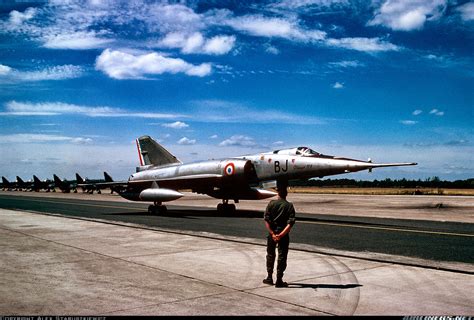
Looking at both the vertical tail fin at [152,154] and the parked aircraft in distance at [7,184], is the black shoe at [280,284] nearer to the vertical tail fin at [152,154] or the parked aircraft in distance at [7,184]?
the vertical tail fin at [152,154]

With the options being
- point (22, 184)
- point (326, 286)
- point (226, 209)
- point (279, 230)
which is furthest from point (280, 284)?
point (22, 184)

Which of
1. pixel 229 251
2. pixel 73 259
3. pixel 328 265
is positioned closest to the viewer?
pixel 328 265

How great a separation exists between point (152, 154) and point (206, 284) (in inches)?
847

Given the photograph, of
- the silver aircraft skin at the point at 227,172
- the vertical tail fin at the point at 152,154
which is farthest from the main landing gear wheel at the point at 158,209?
the vertical tail fin at the point at 152,154

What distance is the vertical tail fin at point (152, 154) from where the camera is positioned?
27172mm

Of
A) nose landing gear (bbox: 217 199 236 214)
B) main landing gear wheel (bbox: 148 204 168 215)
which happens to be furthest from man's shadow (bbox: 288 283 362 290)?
main landing gear wheel (bbox: 148 204 168 215)

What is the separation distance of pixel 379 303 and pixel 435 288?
1.44 m

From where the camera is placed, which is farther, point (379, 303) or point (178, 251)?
point (178, 251)

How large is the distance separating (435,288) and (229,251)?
491 centimetres

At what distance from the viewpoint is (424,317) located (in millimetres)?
5133

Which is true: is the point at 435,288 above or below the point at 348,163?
below

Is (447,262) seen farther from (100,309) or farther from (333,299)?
(100,309)

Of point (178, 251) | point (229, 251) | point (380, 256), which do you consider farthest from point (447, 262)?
point (178, 251)

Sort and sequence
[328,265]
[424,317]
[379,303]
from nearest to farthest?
[424,317], [379,303], [328,265]
